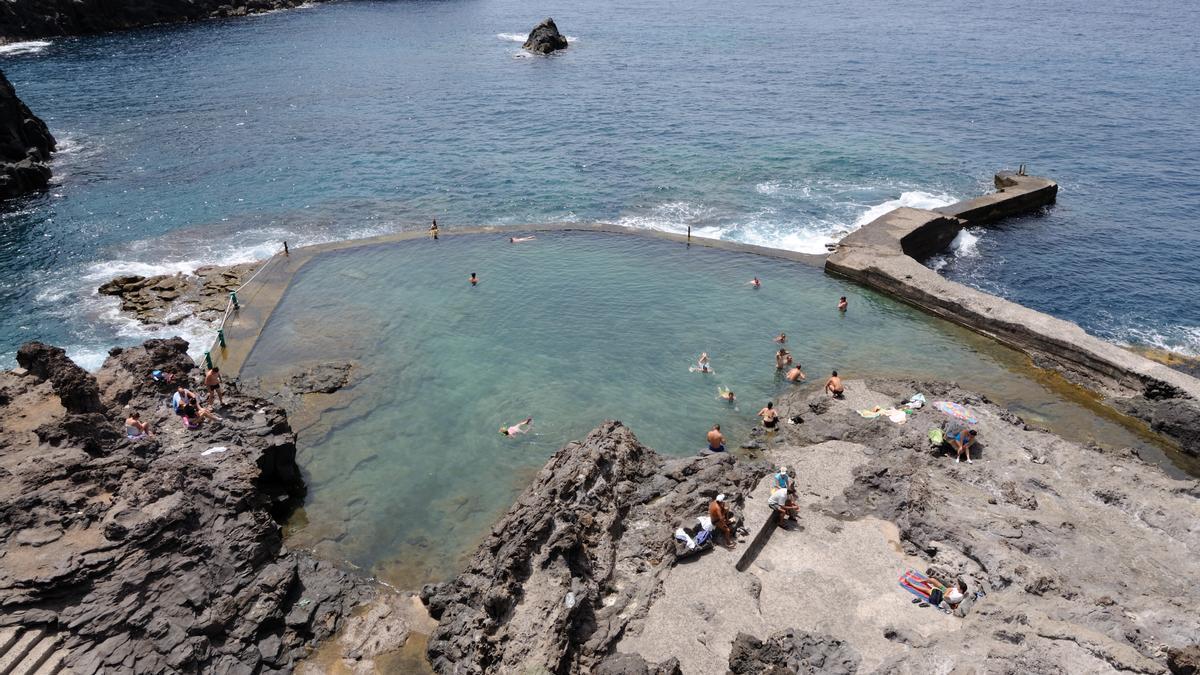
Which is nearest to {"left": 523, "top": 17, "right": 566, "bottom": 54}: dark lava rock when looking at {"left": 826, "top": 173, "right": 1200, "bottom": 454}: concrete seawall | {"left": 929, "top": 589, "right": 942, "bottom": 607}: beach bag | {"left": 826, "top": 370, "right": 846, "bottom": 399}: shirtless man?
{"left": 826, "top": 173, "right": 1200, "bottom": 454}: concrete seawall

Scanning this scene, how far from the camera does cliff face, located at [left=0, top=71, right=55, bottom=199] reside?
46906 mm

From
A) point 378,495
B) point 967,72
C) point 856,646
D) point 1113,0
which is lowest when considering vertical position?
point 378,495

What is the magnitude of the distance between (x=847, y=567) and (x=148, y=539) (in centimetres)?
1797

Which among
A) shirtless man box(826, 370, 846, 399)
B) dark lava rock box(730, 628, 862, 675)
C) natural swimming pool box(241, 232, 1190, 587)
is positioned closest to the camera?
dark lava rock box(730, 628, 862, 675)

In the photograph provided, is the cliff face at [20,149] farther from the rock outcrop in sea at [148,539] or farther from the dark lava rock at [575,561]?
the dark lava rock at [575,561]

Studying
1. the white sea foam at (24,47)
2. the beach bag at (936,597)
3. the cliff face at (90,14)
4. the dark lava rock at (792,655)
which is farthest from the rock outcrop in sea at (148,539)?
the cliff face at (90,14)

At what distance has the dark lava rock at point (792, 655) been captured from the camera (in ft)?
49.4

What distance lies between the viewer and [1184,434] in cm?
2458

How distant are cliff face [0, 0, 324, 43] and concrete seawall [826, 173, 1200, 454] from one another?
116408mm

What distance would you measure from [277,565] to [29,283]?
29739 millimetres

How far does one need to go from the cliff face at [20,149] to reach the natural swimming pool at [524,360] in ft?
87.7

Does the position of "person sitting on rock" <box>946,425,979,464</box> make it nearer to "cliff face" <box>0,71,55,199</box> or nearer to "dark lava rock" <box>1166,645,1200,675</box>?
"dark lava rock" <box>1166,645,1200,675</box>

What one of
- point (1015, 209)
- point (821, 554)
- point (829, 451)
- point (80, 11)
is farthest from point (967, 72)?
point (80, 11)

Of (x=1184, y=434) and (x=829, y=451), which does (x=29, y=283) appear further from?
(x=1184, y=434)
